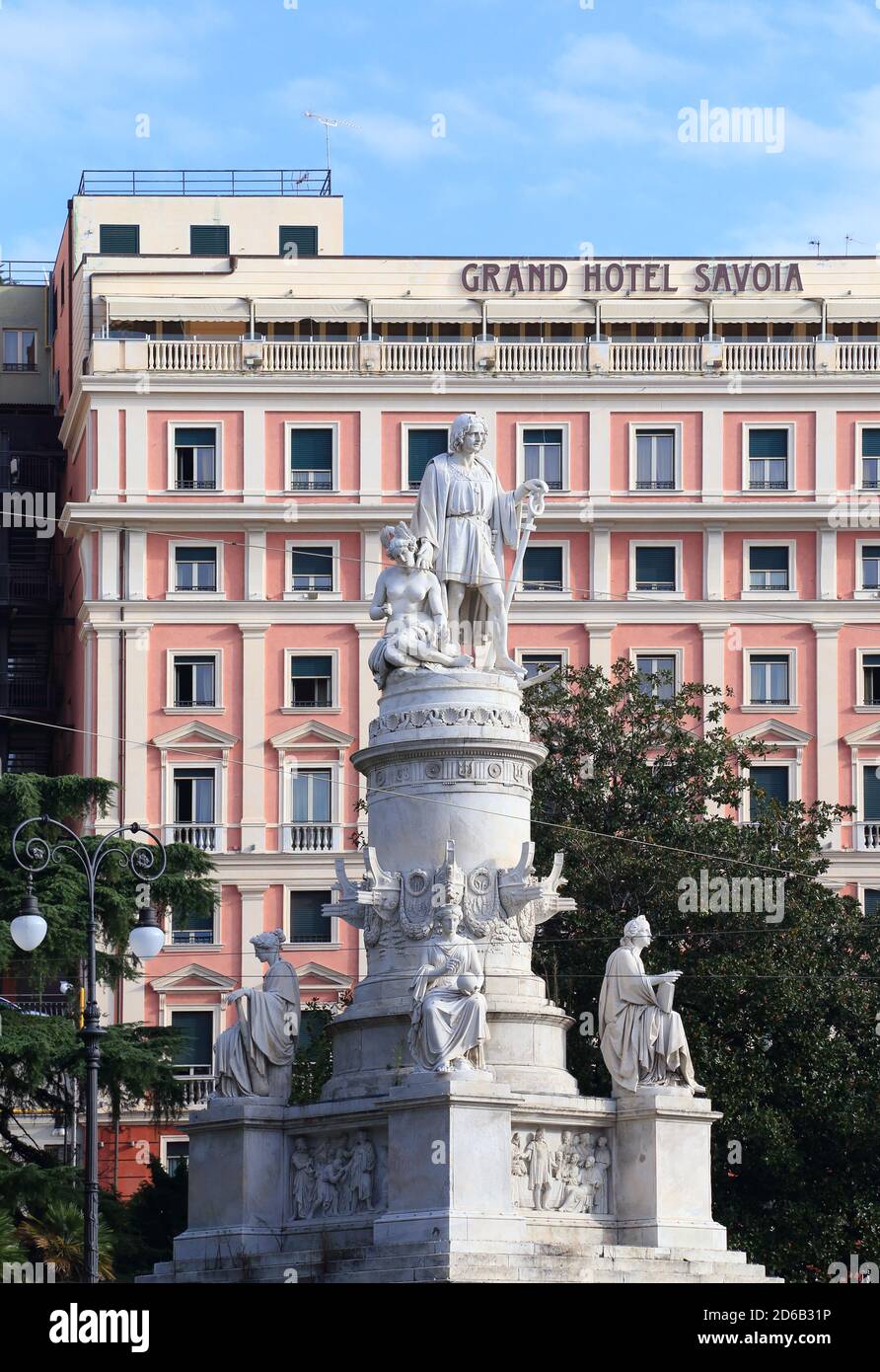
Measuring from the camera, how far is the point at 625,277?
90.4 metres

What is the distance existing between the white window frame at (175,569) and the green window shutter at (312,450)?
281 centimetres

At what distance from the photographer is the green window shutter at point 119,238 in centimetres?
9612

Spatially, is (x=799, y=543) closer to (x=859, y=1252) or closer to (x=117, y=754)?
(x=117, y=754)

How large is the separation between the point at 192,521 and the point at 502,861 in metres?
42.9

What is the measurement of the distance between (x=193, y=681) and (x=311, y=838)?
514cm

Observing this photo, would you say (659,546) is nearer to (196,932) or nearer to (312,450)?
(312,450)

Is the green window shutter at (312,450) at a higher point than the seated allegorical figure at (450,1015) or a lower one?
higher

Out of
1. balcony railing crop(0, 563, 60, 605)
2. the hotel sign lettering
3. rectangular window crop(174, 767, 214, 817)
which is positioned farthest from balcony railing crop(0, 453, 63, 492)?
rectangular window crop(174, 767, 214, 817)

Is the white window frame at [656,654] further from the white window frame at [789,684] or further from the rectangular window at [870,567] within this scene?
the rectangular window at [870,567]

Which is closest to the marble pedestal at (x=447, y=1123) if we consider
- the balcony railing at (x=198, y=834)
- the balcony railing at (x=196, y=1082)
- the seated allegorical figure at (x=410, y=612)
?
the seated allegorical figure at (x=410, y=612)

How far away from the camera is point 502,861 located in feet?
142

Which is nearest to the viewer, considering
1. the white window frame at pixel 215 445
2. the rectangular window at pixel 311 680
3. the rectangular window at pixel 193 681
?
the rectangular window at pixel 193 681

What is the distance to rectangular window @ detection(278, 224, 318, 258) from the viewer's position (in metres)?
96.4
